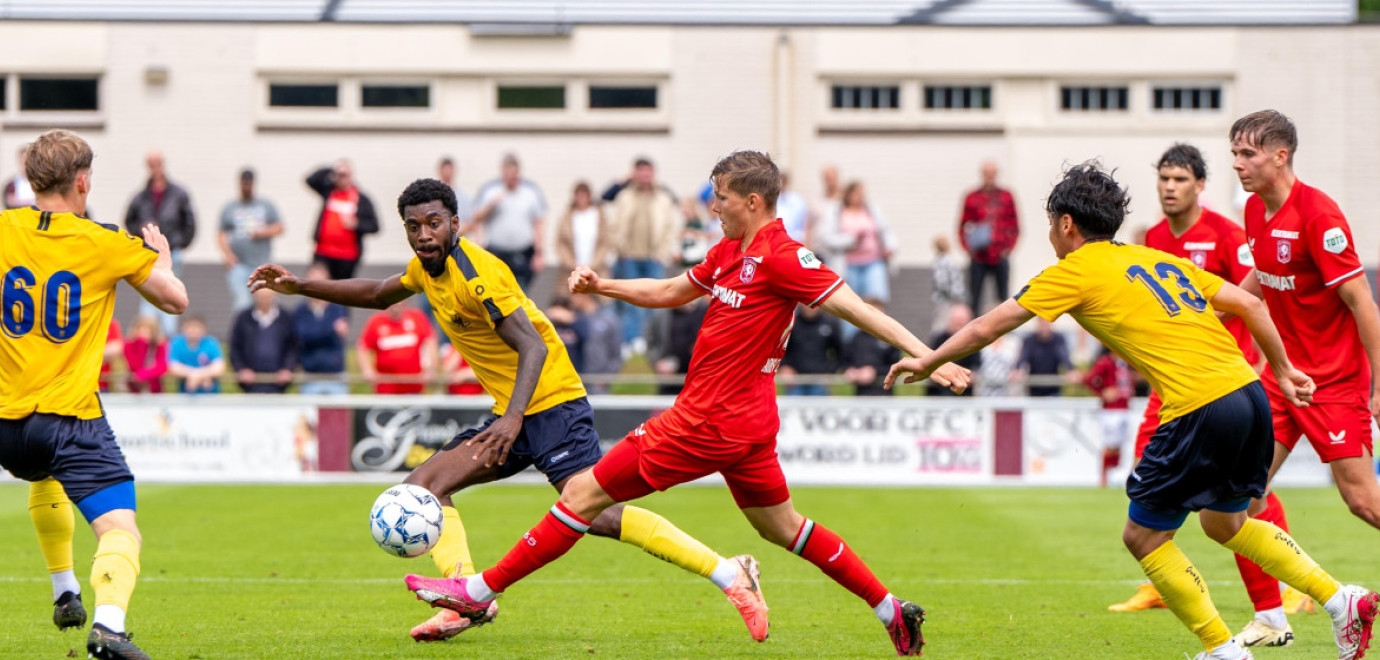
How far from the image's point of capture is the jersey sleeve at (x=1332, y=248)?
6629mm

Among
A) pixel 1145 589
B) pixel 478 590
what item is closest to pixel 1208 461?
pixel 1145 589

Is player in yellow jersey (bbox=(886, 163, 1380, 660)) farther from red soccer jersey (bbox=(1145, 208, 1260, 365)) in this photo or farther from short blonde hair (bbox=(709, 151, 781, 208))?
red soccer jersey (bbox=(1145, 208, 1260, 365))

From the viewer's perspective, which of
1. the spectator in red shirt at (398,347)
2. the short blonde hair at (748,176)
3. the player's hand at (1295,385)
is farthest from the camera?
the spectator in red shirt at (398,347)

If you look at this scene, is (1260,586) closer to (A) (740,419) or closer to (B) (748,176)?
(A) (740,419)

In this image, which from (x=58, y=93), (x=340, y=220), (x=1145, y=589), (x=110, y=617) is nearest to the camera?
(x=110, y=617)

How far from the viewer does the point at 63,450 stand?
5.72 m

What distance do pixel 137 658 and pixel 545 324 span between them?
2.52m

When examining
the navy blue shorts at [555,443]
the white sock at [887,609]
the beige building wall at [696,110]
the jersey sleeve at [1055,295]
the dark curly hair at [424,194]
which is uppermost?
the beige building wall at [696,110]

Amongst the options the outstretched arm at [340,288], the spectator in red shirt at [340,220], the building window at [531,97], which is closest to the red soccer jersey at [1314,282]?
the outstretched arm at [340,288]

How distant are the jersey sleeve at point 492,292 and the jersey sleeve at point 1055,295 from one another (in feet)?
7.43

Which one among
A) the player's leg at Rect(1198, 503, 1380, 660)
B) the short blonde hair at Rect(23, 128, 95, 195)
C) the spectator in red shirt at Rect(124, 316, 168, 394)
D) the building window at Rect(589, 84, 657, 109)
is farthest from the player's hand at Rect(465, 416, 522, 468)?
the building window at Rect(589, 84, 657, 109)

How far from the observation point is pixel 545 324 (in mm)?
7172

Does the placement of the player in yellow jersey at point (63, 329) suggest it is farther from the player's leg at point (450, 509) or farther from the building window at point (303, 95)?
the building window at point (303, 95)

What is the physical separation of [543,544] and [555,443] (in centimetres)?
74
